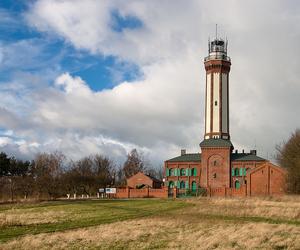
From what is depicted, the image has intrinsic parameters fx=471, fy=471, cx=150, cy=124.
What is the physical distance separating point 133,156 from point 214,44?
32751 millimetres

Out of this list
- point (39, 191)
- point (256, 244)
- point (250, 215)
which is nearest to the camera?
point (256, 244)

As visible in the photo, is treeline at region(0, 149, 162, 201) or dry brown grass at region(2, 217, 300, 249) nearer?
dry brown grass at region(2, 217, 300, 249)

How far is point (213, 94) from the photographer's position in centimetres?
7800

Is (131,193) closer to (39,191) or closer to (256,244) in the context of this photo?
(39,191)

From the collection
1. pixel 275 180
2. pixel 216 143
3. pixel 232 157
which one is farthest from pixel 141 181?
pixel 275 180

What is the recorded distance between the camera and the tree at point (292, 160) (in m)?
52.8

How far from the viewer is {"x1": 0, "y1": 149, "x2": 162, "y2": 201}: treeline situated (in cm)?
6644

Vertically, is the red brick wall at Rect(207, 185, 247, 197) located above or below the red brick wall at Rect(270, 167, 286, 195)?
below

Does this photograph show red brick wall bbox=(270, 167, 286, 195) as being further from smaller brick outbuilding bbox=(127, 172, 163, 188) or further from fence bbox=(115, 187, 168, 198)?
smaller brick outbuilding bbox=(127, 172, 163, 188)

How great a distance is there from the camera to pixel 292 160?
5422 cm

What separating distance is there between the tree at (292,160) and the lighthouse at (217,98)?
2107cm

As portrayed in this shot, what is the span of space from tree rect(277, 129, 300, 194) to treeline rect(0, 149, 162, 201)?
106ft

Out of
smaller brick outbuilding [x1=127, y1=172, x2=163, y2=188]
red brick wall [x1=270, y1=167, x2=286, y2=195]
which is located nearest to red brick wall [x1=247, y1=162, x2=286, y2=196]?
red brick wall [x1=270, y1=167, x2=286, y2=195]

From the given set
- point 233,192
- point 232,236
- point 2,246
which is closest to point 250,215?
point 232,236
